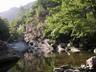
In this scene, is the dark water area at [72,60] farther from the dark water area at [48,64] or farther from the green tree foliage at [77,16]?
the green tree foliage at [77,16]

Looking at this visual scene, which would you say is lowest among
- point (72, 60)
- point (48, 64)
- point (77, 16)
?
point (72, 60)

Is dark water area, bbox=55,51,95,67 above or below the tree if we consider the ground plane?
below

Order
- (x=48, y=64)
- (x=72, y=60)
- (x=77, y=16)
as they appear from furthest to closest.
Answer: (x=72, y=60) → (x=48, y=64) → (x=77, y=16)

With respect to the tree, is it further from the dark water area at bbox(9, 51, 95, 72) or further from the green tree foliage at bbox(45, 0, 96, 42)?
the dark water area at bbox(9, 51, 95, 72)

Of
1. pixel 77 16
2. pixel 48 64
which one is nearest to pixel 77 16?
pixel 77 16

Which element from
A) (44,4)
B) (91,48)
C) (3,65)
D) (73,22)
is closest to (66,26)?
(73,22)

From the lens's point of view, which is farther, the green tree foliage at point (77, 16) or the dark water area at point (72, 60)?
the dark water area at point (72, 60)

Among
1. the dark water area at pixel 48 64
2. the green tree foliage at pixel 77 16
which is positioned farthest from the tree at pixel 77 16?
the dark water area at pixel 48 64

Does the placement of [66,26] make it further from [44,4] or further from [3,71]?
[44,4]

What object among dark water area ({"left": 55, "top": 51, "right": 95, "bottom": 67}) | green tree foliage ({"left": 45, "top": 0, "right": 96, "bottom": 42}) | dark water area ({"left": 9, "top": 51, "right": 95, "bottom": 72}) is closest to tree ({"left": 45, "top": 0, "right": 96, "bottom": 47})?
green tree foliage ({"left": 45, "top": 0, "right": 96, "bottom": 42})

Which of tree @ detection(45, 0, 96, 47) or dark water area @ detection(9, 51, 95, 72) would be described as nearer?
tree @ detection(45, 0, 96, 47)

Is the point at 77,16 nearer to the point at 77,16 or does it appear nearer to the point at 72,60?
the point at 77,16

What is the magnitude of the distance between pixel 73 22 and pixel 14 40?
67824 mm

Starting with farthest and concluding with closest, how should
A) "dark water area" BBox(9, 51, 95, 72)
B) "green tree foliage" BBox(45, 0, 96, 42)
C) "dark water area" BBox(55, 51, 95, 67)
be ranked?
"dark water area" BBox(55, 51, 95, 67), "dark water area" BBox(9, 51, 95, 72), "green tree foliage" BBox(45, 0, 96, 42)
